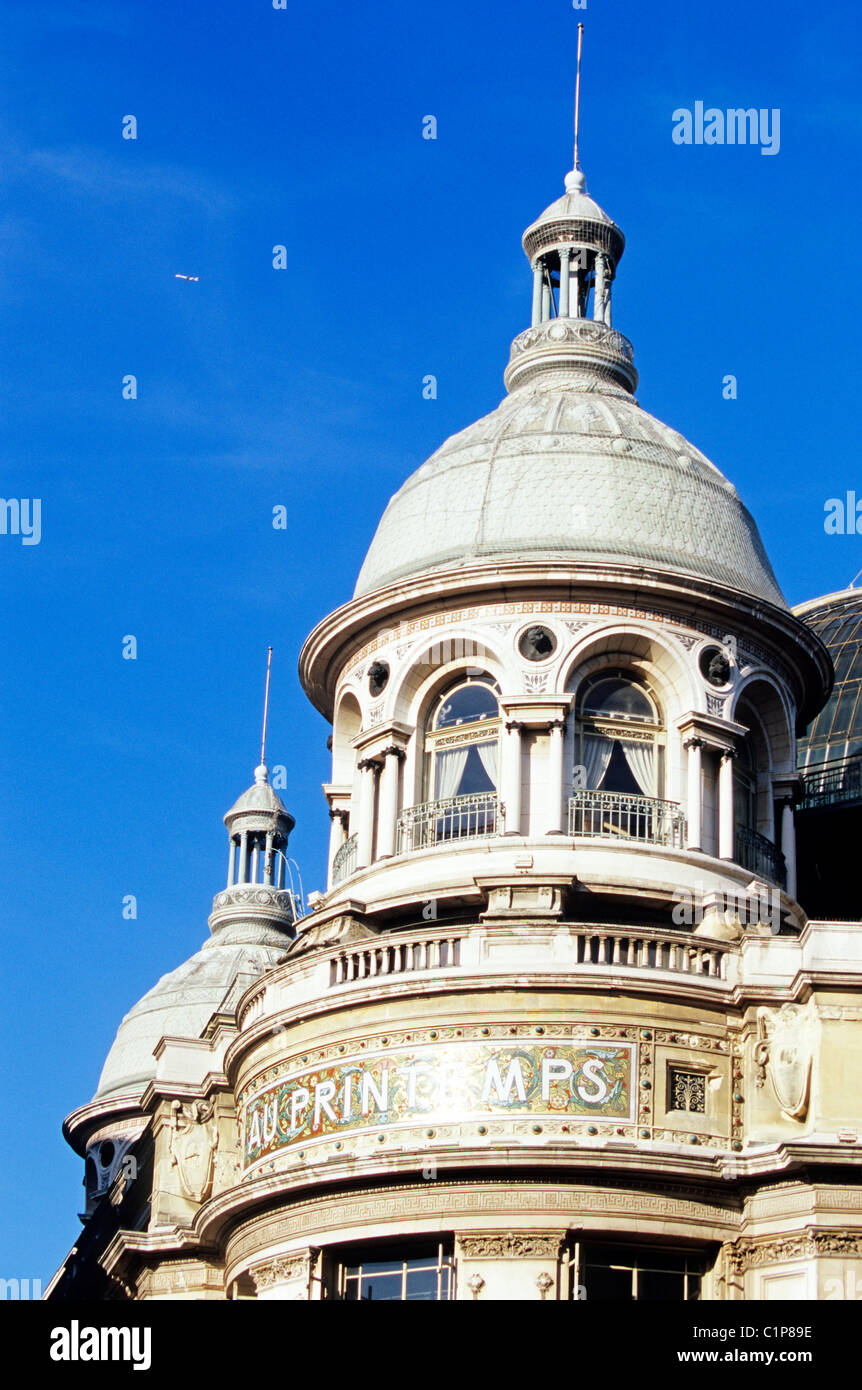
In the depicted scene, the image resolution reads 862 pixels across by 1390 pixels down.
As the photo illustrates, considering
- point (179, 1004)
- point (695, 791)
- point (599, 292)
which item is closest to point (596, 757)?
point (695, 791)

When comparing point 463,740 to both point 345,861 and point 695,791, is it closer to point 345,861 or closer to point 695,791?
point 345,861

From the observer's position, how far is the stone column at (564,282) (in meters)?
57.2

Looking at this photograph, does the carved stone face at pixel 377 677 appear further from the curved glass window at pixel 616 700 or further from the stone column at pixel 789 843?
the stone column at pixel 789 843

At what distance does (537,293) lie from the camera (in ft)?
190

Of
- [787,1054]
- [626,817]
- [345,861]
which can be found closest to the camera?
[787,1054]

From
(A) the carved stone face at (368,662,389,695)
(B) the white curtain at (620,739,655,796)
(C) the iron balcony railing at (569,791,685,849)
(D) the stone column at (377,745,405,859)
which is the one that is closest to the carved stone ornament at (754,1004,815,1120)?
(C) the iron balcony railing at (569,791,685,849)

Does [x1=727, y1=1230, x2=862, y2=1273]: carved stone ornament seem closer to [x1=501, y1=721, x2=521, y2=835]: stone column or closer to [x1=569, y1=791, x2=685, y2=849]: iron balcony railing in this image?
[x1=569, y1=791, x2=685, y2=849]: iron balcony railing

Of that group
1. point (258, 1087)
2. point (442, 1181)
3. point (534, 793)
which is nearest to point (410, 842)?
point (534, 793)

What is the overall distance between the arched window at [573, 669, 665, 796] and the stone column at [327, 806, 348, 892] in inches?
233

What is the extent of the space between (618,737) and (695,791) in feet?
5.70

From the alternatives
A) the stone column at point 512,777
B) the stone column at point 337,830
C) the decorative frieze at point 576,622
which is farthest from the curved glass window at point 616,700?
the stone column at point 337,830

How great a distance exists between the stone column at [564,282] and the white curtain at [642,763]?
40.4ft

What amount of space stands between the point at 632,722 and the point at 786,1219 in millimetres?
10956

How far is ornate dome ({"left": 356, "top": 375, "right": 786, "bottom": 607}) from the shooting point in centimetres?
4962
